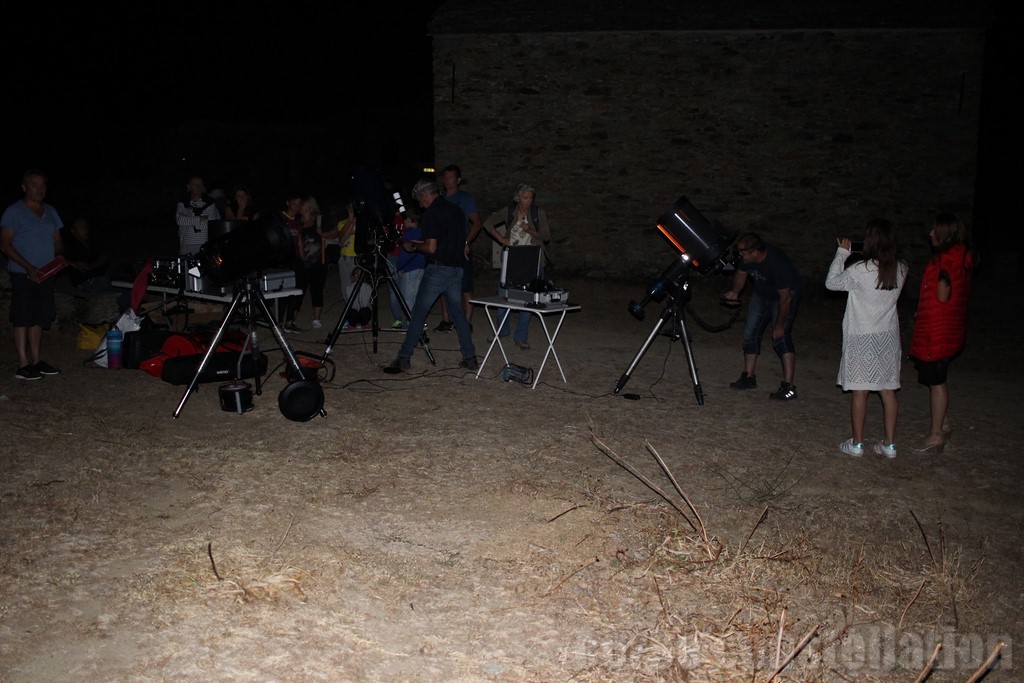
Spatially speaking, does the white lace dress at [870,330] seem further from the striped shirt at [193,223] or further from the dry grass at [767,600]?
the striped shirt at [193,223]

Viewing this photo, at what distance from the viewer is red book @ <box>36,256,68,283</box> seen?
7379 millimetres

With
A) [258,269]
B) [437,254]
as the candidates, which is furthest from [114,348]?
[437,254]

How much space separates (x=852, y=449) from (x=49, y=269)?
22.0 feet

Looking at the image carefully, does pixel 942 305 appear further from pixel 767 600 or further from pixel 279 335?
pixel 279 335

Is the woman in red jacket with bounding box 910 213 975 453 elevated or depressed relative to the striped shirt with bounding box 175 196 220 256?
depressed

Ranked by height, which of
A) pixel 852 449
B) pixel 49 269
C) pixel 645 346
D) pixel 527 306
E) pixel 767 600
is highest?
pixel 49 269

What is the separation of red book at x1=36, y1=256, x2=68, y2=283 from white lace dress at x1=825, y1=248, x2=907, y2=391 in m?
6.31

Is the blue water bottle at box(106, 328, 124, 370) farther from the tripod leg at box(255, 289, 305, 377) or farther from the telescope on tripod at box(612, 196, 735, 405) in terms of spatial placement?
the telescope on tripod at box(612, 196, 735, 405)

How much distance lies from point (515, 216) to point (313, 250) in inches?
95.9

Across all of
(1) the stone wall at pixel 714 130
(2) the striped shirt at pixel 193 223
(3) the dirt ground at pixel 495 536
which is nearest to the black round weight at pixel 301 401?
(3) the dirt ground at pixel 495 536

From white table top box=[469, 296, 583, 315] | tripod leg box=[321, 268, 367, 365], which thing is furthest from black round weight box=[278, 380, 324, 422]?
white table top box=[469, 296, 583, 315]

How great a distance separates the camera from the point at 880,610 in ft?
13.3


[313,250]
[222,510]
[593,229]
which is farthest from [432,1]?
[222,510]

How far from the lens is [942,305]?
597 cm
